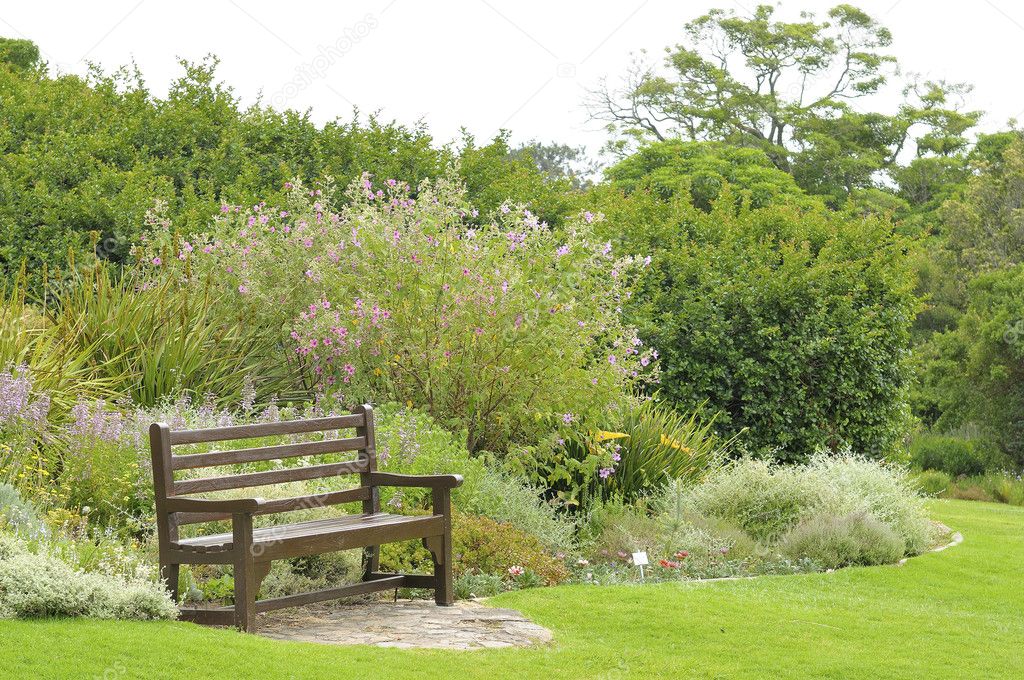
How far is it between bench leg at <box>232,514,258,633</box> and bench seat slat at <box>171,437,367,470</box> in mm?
474

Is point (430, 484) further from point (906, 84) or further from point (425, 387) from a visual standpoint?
point (906, 84)

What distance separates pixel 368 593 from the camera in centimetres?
693

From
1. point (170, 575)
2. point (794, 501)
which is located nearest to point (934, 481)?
point (794, 501)

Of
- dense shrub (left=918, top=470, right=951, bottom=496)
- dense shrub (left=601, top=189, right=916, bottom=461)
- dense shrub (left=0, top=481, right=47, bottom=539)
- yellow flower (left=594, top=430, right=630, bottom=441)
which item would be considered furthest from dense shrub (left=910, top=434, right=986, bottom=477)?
dense shrub (left=0, top=481, right=47, bottom=539)

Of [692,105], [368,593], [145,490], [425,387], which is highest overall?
[692,105]

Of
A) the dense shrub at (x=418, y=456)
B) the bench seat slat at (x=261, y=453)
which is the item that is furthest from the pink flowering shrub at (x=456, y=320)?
the bench seat slat at (x=261, y=453)

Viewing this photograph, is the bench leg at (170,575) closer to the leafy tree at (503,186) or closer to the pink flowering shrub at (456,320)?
the pink flowering shrub at (456,320)

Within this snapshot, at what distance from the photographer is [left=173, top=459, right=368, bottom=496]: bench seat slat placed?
6023 millimetres

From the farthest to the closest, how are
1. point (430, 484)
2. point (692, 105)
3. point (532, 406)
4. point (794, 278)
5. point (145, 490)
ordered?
point (692, 105), point (794, 278), point (532, 406), point (145, 490), point (430, 484)

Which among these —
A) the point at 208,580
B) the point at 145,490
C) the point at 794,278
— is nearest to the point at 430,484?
the point at 208,580

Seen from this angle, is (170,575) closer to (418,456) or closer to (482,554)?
(482,554)

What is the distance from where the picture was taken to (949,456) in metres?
23.6

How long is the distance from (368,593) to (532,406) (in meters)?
2.65

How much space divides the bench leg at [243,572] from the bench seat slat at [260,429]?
0.51 m
